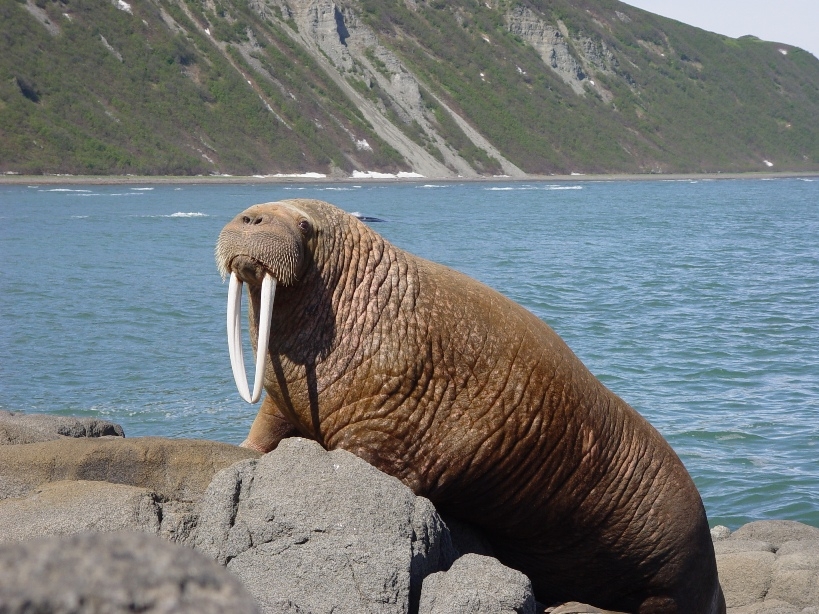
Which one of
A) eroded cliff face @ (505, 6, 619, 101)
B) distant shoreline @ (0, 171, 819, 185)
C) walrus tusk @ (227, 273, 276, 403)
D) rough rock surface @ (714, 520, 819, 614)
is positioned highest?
eroded cliff face @ (505, 6, 619, 101)

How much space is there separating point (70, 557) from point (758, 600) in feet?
Result: 18.6

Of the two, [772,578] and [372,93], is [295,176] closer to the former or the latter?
[372,93]

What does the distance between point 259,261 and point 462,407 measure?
1.04 meters

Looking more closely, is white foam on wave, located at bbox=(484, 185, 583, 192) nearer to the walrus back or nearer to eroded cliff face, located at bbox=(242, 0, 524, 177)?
eroded cliff face, located at bbox=(242, 0, 524, 177)

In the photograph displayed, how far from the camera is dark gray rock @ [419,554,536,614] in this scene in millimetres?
3477

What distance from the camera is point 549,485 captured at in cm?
457

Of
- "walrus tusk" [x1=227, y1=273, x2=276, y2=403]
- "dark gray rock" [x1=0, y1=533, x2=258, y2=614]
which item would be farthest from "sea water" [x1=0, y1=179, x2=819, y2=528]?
"dark gray rock" [x1=0, y1=533, x2=258, y2=614]

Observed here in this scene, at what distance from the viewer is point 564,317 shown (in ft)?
61.4

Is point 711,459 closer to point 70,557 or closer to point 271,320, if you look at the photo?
point 271,320

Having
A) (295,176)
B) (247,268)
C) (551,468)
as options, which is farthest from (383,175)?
(247,268)

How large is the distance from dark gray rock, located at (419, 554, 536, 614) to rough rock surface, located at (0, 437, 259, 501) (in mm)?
1168

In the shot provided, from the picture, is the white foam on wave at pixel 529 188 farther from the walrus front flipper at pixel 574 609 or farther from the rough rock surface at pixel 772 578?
the walrus front flipper at pixel 574 609

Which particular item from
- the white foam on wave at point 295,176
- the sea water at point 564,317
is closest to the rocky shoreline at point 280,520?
the sea water at point 564,317

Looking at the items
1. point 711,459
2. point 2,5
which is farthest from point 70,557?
→ point 2,5
